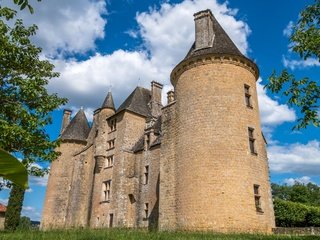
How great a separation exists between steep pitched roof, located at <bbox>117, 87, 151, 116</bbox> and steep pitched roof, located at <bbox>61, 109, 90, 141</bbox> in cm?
785

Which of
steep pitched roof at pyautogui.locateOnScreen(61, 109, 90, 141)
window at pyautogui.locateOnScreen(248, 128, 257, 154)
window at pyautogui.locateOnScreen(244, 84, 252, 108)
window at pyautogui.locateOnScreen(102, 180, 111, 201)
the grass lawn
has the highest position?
steep pitched roof at pyautogui.locateOnScreen(61, 109, 90, 141)

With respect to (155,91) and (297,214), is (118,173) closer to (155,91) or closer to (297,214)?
(155,91)

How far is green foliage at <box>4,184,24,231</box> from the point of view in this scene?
2547 centimetres

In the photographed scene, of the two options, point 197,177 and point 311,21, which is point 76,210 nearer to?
point 197,177

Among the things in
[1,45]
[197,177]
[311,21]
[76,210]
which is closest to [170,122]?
[197,177]

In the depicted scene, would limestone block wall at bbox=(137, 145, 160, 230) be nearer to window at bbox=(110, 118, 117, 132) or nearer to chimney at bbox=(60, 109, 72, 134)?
window at bbox=(110, 118, 117, 132)

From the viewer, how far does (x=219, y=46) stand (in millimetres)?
19594

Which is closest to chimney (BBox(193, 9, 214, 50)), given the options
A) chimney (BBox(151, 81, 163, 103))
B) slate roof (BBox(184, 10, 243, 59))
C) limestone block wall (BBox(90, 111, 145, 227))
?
slate roof (BBox(184, 10, 243, 59))

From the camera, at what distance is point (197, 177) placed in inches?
675

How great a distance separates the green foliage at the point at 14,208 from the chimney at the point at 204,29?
60.2 feet

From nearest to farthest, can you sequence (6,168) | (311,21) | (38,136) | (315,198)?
1. (6,168)
2. (311,21)
3. (38,136)
4. (315,198)

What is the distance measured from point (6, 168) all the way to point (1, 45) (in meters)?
12.4

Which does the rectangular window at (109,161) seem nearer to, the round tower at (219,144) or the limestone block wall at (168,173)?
the limestone block wall at (168,173)

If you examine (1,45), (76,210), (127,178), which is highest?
(1,45)
